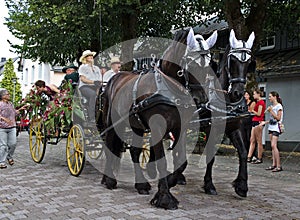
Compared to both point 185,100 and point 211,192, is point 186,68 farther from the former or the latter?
point 211,192

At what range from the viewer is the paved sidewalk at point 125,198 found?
5.13m

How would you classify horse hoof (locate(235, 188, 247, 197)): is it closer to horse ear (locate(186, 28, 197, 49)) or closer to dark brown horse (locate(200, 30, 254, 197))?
dark brown horse (locate(200, 30, 254, 197))

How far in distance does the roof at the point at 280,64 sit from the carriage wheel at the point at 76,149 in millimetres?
8292

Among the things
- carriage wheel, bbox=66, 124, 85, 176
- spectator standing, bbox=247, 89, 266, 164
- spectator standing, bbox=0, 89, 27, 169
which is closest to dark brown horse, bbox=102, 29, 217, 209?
carriage wheel, bbox=66, 124, 85, 176

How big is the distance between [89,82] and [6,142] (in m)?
3.03

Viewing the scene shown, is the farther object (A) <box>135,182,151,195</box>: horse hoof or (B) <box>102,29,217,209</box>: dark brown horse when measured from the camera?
(A) <box>135,182,151,195</box>: horse hoof

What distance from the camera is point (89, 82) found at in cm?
813

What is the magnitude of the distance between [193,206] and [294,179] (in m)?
3.49

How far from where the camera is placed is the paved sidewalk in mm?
5133

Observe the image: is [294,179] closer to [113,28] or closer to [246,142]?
[246,142]

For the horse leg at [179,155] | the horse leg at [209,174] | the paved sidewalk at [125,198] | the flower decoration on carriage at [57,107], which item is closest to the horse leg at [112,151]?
the paved sidewalk at [125,198]

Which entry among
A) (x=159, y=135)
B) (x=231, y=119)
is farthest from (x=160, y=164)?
(x=231, y=119)

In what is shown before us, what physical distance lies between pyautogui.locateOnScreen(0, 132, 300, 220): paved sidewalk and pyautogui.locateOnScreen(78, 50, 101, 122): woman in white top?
1424 millimetres

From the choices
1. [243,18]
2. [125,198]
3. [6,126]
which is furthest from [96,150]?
[243,18]
